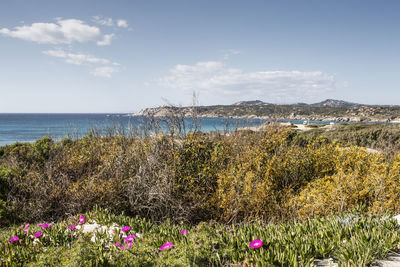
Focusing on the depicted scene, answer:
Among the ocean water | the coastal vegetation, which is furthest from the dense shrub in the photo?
the ocean water

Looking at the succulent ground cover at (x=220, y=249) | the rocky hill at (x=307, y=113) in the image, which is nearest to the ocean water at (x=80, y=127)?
the rocky hill at (x=307, y=113)

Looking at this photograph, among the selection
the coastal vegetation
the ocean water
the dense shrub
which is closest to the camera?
the coastal vegetation

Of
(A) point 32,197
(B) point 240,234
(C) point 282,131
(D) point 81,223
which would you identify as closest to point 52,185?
(A) point 32,197

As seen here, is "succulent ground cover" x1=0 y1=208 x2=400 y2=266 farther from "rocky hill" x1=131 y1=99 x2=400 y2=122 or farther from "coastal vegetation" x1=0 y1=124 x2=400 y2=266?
"rocky hill" x1=131 y1=99 x2=400 y2=122

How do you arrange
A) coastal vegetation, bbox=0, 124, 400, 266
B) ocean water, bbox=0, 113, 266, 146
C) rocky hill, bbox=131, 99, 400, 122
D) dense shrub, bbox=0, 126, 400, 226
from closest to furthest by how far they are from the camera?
coastal vegetation, bbox=0, 124, 400, 266, dense shrub, bbox=0, 126, 400, 226, rocky hill, bbox=131, 99, 400, 122, ocean water, bbox=0, 113, 266, 146

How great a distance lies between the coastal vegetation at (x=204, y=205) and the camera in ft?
9.04

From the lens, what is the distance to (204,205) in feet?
19.6

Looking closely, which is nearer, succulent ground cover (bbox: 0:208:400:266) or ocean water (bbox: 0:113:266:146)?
succulent ground cover (bbox: 0:208:400:266)

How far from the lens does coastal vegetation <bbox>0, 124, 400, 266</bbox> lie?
2756 mm

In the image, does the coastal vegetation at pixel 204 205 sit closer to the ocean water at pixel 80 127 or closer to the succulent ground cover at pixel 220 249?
the succulent ground cover at pixel 220 249

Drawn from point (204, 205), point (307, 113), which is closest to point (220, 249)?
point (204, 205)

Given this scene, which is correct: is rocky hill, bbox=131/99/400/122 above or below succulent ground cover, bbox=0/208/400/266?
above

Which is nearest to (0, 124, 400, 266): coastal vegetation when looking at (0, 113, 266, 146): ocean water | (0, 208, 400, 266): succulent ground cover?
(0, 208, 400, 266): succulent ground cover

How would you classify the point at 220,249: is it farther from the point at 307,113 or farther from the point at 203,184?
the point at 307,113
